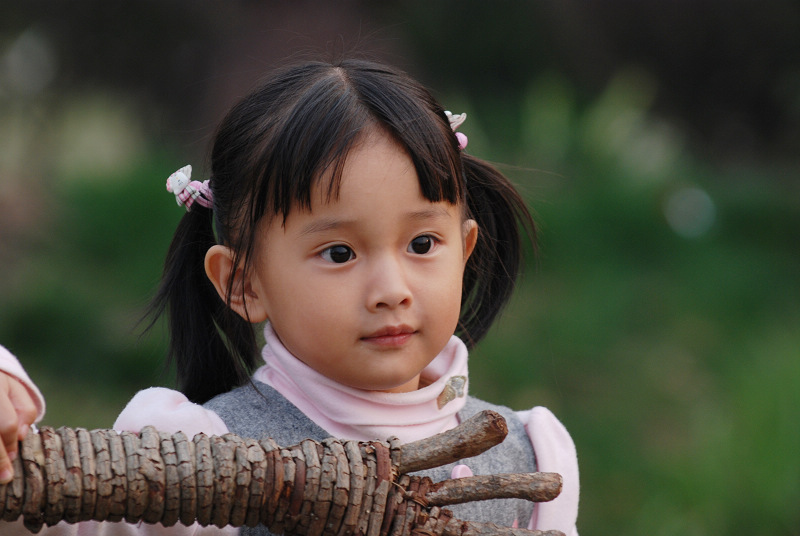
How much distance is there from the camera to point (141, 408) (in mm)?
1215

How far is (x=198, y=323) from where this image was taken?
145cm

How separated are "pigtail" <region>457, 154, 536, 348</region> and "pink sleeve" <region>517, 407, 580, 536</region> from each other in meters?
0.19

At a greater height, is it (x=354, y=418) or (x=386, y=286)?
(x=386, y=286)

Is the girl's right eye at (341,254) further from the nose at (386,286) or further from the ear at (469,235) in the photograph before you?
the ear at (469,235)

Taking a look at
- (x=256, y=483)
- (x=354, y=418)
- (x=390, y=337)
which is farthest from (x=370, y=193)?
(x=256, y=483)

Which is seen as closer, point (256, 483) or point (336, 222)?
point (256, 483)

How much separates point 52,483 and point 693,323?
2772mm

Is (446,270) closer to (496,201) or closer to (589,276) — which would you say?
(496,201)

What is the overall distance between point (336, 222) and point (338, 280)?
64mm

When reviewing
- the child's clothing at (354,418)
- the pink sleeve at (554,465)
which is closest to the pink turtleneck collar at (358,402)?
the child's clothing at (354,418)

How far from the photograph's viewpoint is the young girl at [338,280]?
3.91 ft

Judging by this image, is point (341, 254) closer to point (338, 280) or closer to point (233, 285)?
point (338, 280)

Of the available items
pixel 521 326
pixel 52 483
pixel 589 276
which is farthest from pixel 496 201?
pixel 589 276

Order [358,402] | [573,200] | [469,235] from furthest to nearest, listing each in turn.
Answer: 1. [573,200]
2. [469,235]
3. [358,402]
